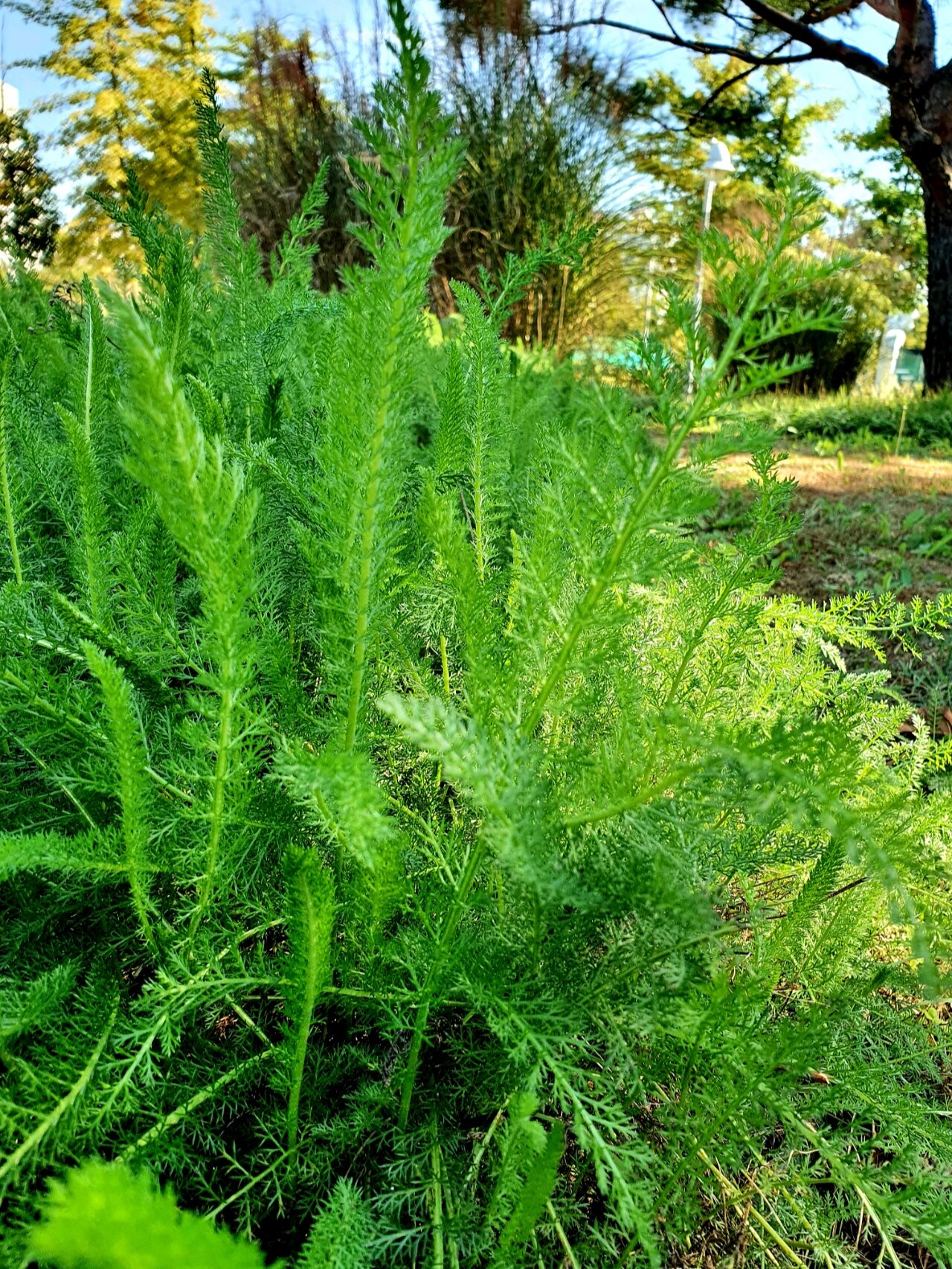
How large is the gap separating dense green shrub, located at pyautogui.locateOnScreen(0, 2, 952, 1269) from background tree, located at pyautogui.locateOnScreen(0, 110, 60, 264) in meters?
1.26

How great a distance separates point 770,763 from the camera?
0.34m

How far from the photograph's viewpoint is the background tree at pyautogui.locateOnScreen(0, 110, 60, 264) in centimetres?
169

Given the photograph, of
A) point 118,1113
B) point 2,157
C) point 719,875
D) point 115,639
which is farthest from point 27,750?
point 2,157

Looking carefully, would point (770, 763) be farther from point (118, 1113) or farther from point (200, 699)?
point (118, 1113)

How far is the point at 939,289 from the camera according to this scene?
717 centimetres

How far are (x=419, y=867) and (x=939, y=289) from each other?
837 centimetres

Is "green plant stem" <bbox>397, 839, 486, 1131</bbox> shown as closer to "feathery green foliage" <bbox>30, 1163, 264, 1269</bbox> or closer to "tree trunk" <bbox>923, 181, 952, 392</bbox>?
"feathery green foliage" <bbox>30, 1163, 264, 1269</bbox>

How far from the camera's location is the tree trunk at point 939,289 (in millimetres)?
7133

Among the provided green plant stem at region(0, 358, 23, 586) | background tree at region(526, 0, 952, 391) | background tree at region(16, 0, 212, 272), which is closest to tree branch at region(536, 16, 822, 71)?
background tree at region(526, 0, 952, 391)

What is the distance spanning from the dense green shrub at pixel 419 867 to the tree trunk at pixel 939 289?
783 cm

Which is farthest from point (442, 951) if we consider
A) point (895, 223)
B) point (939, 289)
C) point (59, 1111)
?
point (895, 223)

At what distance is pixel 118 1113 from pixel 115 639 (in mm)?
276

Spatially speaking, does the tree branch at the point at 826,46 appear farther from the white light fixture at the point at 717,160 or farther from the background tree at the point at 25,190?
the background tree at the point at 25,190

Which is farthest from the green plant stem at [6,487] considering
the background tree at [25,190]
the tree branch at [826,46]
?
the tree branch at [826,46]
